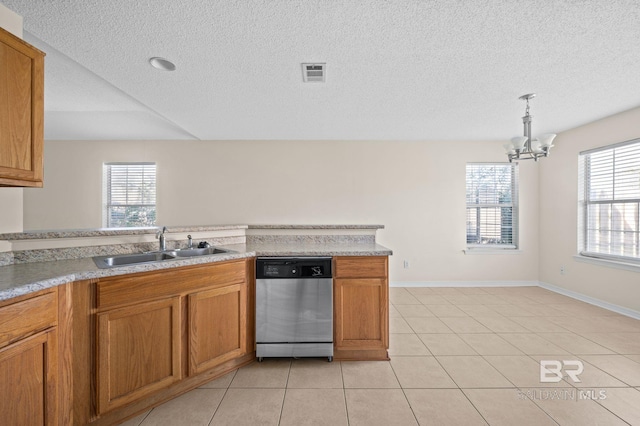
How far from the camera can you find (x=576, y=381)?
6.68ft

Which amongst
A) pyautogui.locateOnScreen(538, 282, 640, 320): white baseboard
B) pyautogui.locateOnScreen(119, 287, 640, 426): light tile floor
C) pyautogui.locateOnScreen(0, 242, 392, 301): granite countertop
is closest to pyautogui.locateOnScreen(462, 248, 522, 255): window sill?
pyautogui.locateOnScreen(538, 282, 640, 320): white baseboard

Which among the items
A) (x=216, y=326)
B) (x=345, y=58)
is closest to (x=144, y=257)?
(x=216, y=326)

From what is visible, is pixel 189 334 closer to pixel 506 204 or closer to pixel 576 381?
pixel 576 381

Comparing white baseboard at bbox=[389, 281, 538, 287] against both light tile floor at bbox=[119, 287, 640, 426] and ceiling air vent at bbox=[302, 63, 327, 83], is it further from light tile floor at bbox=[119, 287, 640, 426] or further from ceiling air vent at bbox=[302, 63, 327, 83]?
ceiling air vent at bbox=[302, 63, 327, 83]

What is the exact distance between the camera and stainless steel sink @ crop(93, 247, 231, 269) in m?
1.85

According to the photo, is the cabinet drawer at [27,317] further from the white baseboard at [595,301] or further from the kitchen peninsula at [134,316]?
the white baseboard at [595,301]

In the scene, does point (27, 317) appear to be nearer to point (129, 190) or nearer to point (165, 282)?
point (165, 282)

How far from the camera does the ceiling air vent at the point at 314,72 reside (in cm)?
224

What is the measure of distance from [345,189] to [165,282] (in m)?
3.25

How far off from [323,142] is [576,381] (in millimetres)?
3947

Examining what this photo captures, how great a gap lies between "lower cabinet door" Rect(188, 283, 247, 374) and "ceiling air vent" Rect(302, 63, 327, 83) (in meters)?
1.83

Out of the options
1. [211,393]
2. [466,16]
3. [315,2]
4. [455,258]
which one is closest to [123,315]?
[211,393]

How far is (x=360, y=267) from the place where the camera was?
2.30 m

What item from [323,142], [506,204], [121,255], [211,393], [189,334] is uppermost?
[323,142]
